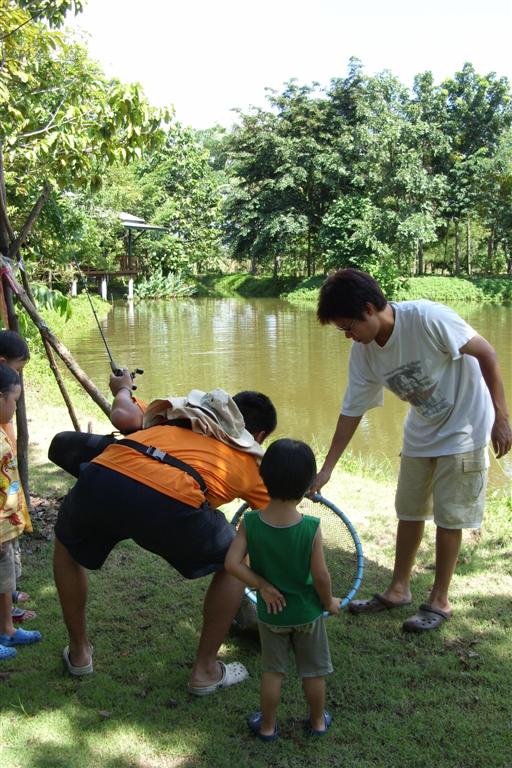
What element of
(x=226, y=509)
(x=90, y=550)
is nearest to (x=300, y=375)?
(x=226, y=509)

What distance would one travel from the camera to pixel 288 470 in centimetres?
238

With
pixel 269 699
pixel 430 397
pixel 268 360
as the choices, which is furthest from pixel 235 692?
pixel 268 360

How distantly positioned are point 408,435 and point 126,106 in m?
3.16

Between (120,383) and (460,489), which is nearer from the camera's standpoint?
(460,489)

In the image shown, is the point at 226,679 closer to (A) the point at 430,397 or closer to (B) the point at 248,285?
(A) the point at 430,397

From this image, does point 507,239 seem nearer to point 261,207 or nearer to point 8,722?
point 261,207

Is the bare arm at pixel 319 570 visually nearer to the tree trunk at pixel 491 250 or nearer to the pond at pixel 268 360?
the pond at pixel 268 360

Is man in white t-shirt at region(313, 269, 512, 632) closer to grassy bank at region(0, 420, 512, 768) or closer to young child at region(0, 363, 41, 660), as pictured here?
grassy bank at region(0, 420, 512, 768)

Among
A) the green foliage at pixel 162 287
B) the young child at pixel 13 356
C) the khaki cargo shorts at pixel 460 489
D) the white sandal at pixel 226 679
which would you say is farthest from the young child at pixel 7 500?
the green foliage at pixel 162 287

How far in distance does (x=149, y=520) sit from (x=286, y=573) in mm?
536

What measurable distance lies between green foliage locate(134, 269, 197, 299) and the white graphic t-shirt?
3276cm

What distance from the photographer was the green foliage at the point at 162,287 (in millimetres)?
35531

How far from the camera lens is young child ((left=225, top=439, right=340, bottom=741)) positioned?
241 centimetres

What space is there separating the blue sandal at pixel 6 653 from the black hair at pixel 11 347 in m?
1.35
